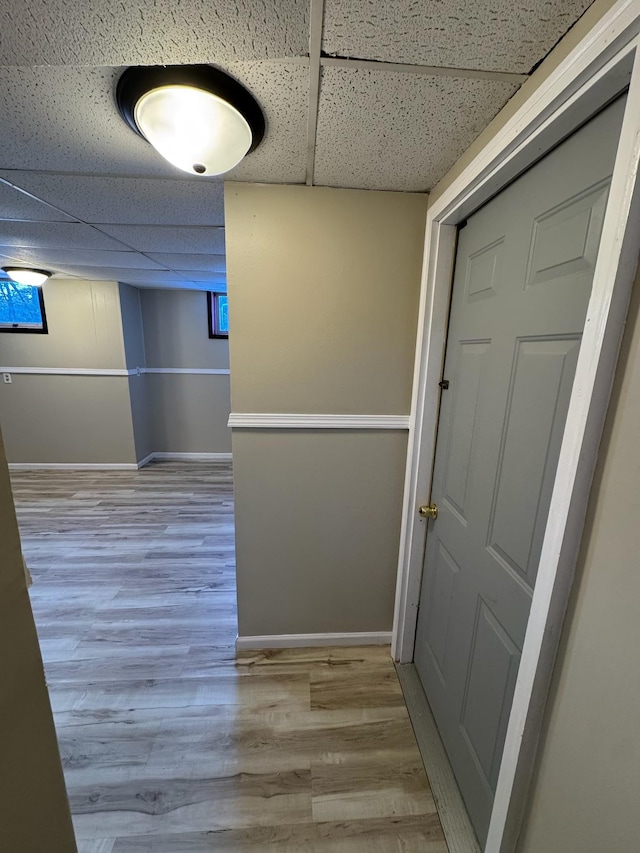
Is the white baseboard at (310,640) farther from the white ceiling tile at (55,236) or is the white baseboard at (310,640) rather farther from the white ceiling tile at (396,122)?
the white ceiling tile at (55,236)

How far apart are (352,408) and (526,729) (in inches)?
44.4

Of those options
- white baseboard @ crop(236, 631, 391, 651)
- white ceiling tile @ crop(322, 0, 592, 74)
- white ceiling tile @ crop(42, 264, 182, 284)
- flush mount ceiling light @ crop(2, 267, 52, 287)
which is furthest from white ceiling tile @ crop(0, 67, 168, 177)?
flush mount ceiling light @ crop(2, 267, 52, 287)

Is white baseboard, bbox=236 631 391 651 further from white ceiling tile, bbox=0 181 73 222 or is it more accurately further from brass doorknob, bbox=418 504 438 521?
white ceiling tile, bbox=0 181 73 222

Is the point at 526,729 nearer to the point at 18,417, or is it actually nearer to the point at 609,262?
the point at 609,262

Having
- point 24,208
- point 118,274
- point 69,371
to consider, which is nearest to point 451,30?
point 24,208

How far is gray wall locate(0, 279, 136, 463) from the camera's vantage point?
3.72 m

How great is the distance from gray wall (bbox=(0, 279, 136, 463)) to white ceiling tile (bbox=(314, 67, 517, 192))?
3.63 m

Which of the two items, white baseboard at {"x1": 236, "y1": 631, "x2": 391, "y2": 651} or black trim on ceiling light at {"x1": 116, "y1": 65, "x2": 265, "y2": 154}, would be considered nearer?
black trim on ceiling light at {"x1": 116, "y1": 65, "x2": 265, "y2": 154}

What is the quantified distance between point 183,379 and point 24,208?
9.12 feet

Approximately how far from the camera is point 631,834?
1.65 feet

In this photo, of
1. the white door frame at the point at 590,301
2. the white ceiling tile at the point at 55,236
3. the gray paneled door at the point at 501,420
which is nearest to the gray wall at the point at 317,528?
the gray paneled door at the point at 501,420

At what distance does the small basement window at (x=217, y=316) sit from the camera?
420 centimetres

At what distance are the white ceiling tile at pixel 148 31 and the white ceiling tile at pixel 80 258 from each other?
2.03 metres

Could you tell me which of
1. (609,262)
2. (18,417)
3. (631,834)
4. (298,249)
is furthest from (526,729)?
(18,417)
